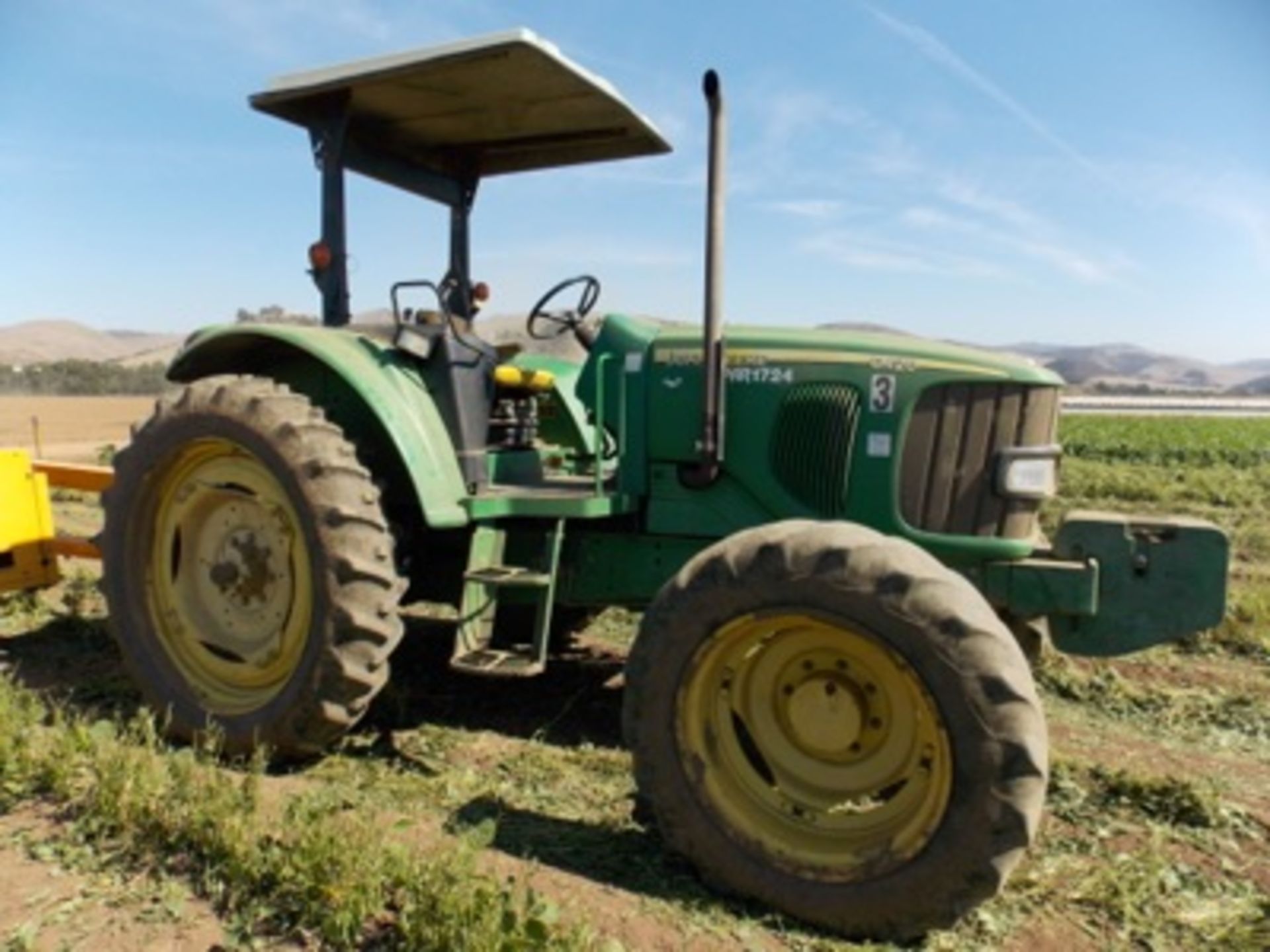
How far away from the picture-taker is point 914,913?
272cm

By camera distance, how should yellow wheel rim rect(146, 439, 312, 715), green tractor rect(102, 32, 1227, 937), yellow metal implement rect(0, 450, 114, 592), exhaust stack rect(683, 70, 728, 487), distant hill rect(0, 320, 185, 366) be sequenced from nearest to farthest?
1. green tractor rect(102, 32, 1227, 937)
2. exhaust stack rect(683, 70, 728, 487)
3. yellow wheel rim rect(146, 439, 312, 715)
4. yellow metal implement rect(0, 450, 114, 592)
5. distant hill rect(0, 320, 185, 366)

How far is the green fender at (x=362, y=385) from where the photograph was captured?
3855mm

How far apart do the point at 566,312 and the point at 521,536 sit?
114cm

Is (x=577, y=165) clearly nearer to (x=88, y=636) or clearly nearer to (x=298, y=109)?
(x=298, y=109)

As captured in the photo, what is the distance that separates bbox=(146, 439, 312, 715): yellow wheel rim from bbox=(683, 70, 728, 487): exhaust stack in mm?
1589

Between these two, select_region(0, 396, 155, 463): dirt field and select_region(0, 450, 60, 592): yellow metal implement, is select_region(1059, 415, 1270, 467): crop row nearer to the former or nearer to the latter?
select_region(0, 450, 60, 592): yellow metal implement

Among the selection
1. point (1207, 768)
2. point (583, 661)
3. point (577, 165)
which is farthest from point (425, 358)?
point (1207, 768)

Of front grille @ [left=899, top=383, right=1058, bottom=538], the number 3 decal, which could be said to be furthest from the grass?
the number 3 decal

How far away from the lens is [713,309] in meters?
3.56

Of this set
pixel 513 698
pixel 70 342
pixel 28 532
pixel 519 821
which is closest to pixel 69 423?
pixel 28 532

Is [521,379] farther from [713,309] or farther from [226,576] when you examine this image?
[226,576]

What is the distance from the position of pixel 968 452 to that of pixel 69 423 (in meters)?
33.2

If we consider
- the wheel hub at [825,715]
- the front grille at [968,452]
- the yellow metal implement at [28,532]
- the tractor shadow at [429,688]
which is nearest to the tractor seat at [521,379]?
the tractor shadow at [429,688]

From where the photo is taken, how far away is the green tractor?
2822 millimetres
